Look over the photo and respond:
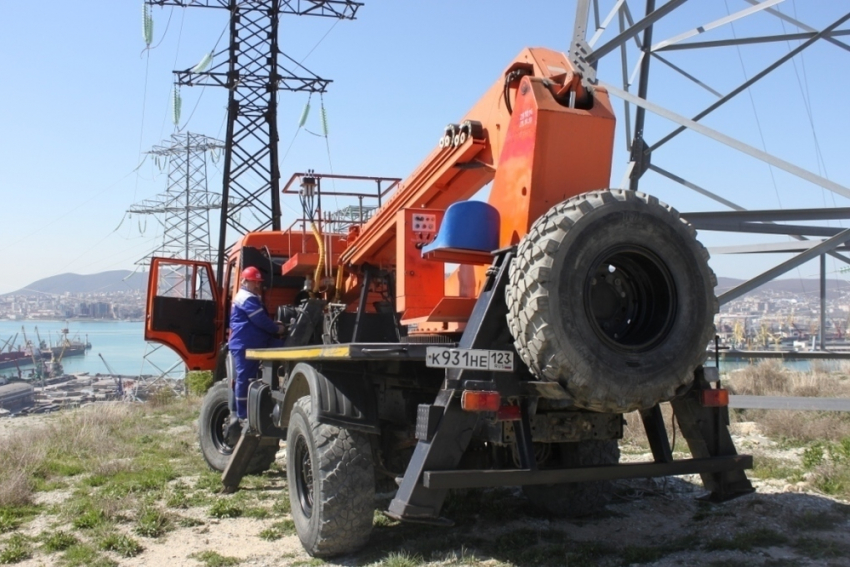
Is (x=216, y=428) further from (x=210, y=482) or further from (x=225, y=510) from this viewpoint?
(x=225, y=510)

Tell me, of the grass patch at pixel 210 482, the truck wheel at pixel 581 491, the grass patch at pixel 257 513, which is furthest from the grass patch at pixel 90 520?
the truck wheel at pixel 581 491

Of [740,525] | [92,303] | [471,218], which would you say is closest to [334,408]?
[471,218]

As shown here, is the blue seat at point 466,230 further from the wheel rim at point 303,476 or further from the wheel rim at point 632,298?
the wheel rim at point 303,476

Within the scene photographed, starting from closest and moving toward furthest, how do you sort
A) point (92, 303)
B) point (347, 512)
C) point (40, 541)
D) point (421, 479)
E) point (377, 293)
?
point (421, 479), point (347, 512), point (40, 541), point (377, 293), point (92, 303)

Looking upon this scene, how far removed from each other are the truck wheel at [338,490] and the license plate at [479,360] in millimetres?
1275

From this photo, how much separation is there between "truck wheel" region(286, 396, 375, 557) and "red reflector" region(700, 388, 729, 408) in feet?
7.51

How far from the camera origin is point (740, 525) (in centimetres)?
626

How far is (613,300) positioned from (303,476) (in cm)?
282

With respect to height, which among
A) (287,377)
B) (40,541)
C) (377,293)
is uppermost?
(377,293)

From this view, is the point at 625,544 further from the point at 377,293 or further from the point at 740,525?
the point at 377,293

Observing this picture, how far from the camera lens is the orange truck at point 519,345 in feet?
16.0

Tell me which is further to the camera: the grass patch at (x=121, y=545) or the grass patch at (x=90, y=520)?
the grass patch at (x=90, y=520)

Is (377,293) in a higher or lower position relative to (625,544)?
higher

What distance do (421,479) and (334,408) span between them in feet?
3.92
